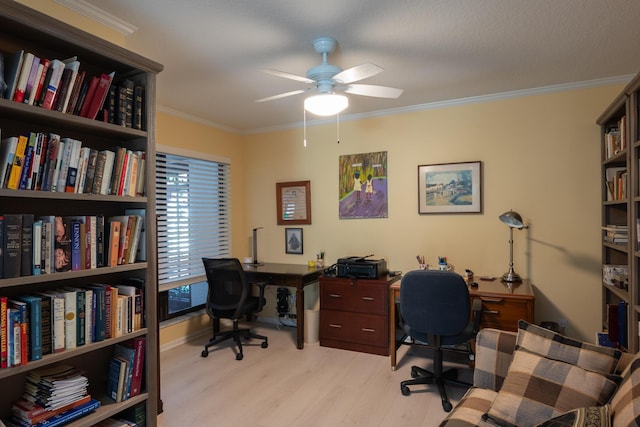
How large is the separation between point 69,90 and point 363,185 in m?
2.95

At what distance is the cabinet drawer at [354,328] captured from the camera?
3.49 metres

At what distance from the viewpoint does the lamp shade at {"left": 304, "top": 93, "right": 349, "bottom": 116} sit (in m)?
2.38

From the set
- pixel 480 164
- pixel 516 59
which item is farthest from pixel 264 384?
pixel 516 59

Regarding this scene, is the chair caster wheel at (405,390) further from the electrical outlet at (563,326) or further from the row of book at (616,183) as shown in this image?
the row of book at (616,183)

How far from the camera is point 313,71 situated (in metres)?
2.39

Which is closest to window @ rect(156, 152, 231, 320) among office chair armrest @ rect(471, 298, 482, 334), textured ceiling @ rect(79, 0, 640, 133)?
textured ceiling @ rect(79, 0, 640, 133)

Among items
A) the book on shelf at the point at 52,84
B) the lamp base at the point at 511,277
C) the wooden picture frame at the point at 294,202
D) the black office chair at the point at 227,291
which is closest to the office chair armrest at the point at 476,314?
the lamp base at the point at 511,277

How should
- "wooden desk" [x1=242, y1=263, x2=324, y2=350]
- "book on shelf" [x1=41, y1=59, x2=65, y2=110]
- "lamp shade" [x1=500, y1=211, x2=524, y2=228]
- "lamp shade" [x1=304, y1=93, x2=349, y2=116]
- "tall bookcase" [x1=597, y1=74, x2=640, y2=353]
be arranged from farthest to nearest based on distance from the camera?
"wooden desk" [x1=242, y1=263, x2=324, y2=350] < "lamp shade" [x1=500, y1=211, x2=524, y2=228] < "lamp shade" [x1=304, y1=93, x2=349, y2=116] < "tall bookcase" [x1=597, y1=74, x2=640, y2=353] < "book on shelf" [x1=41, y1=59, x2=65, y2=110]

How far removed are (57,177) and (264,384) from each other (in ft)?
7.16

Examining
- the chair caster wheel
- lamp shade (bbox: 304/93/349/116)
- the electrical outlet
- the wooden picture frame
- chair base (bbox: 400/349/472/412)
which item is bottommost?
the chair caster wheel

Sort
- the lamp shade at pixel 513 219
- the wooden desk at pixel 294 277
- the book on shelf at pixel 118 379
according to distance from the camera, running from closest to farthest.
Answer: the book on shelf at pixel 118 379 → the lamp shade at pixel 513 219 → the wooden desk at pixel 294 277

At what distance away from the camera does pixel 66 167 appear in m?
1.61

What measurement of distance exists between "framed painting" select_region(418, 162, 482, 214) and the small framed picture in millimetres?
1490

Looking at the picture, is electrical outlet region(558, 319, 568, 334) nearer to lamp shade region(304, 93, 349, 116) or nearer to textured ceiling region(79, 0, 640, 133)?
textured ceiling region(79, 0, 640, 133)
